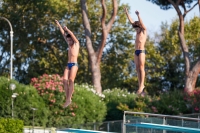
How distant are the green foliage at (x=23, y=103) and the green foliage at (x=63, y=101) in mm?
516

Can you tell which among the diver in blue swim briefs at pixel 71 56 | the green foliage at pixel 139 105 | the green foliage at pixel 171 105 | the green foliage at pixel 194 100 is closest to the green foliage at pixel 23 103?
the green foliage at pixel 139 105

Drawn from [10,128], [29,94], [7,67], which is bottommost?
[10,128]

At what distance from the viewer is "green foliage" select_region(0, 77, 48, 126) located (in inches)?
1260

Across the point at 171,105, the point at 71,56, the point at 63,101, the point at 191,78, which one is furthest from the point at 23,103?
the point at 71,56

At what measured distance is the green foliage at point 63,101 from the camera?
32.8 meters

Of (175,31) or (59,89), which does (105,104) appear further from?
(175,31)

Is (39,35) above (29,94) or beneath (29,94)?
above

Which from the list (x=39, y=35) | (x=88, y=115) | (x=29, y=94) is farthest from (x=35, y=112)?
(x=39, y=35)

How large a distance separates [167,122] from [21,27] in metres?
25.0

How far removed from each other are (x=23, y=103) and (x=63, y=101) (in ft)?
6.80

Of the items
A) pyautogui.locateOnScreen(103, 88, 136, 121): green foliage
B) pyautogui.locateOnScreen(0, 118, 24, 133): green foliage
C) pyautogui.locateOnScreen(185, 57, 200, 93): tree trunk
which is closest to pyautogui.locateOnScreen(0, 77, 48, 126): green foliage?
pyautogui.locateOnScreen(103, 88, 136, 121): green foliage

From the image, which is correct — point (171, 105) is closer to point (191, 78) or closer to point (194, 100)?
point (194, 100)

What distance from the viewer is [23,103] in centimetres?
3231

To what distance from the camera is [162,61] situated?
151 ft
